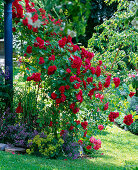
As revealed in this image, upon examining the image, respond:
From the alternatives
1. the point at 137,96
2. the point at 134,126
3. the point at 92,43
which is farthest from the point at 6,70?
the point at 137,96

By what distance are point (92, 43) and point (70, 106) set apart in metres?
2.48

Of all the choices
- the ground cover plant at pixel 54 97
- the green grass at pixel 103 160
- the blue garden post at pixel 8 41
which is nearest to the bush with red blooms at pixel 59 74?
the ground cover plant at pixel 54 97

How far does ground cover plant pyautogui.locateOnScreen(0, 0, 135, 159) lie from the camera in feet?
11.9

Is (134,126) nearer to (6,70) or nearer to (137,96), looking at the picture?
(137,96)

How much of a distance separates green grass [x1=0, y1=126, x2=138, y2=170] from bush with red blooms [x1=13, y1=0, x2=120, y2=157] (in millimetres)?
444

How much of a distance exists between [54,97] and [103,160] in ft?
4.43

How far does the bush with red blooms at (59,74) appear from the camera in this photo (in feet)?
11.7

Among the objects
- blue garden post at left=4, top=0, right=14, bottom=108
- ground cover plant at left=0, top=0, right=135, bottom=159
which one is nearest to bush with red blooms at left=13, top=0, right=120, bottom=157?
ground cover plant at left=0, top=0, right=135, bottom=159

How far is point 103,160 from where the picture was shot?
4012 mm

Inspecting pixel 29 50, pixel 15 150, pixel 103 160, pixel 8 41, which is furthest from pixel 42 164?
pixel 8 41

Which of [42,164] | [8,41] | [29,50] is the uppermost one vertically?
[8,41]

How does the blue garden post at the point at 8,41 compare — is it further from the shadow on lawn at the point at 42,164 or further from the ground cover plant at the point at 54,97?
the shadow on lawn at the point at 42,164

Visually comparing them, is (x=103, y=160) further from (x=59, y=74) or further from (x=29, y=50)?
(x=29, y=50)

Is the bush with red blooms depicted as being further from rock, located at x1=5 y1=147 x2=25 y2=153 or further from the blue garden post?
rock, located at x1=5 y1=147 x2=25 y2=153
